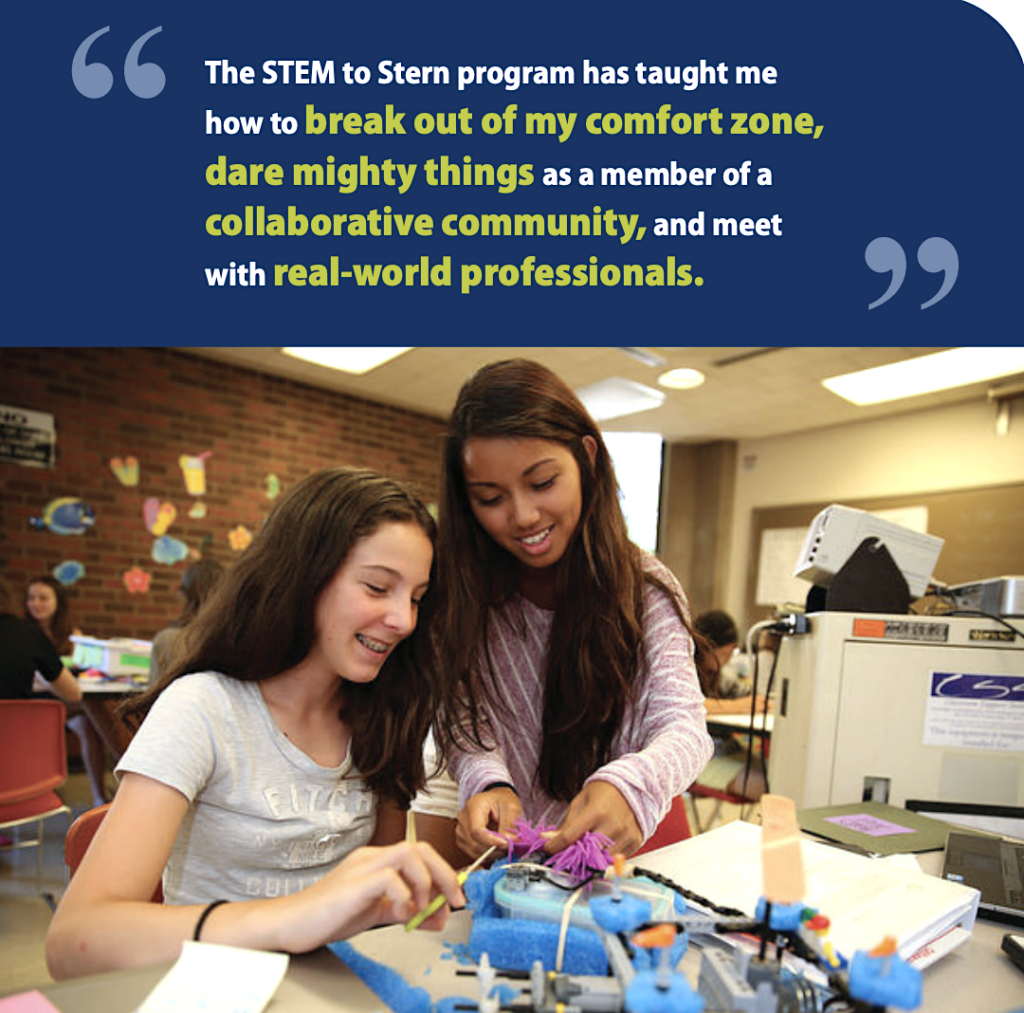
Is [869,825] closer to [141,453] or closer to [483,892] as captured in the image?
[483,892]

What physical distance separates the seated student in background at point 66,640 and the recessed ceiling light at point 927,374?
4.30 metres

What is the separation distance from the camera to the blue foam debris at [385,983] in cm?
59

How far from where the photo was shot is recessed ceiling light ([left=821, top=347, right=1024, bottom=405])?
394 centimetres

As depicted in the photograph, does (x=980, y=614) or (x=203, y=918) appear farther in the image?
(x=980, y=614)

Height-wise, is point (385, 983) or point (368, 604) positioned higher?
point (368, 604)

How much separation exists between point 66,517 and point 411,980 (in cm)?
419

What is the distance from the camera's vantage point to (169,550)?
14.8 ft

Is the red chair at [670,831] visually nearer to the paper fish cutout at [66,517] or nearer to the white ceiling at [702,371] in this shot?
the white ceiling at [702,371]

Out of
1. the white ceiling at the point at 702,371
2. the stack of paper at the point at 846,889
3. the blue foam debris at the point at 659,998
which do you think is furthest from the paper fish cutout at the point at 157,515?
the blue foam debris at the point at 659,998
